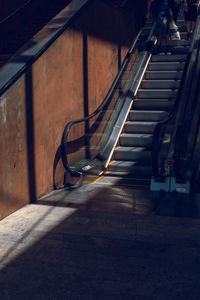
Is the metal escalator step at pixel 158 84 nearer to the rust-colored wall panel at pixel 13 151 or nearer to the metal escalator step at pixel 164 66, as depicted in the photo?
the metal escalator step at pixel 164 66

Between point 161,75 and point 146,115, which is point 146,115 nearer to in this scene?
point 146,115

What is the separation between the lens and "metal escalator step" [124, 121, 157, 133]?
7965 mm

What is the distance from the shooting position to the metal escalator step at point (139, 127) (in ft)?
26.1

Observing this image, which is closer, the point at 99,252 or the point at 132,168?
the point at 99,252

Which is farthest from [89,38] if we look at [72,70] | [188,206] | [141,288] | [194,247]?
[141,288]

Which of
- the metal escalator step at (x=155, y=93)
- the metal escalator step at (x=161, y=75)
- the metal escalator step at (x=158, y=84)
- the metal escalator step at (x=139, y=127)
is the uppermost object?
the metal escalator step at (x=161, y=75)

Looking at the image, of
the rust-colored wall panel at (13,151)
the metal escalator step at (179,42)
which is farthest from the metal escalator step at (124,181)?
the metal escalator step at (179,42)

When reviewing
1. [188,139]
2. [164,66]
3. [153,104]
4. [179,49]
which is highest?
[179,49]

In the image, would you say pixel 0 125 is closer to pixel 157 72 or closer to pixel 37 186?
pixel 37 186

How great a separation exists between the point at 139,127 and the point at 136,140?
39 cm

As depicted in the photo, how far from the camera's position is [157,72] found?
9.59 metres

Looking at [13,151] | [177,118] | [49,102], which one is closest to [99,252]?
[13,151]

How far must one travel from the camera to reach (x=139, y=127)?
8031 mm

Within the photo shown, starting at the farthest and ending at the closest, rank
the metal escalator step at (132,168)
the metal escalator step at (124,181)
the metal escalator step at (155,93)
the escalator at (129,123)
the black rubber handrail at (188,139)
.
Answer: the metal escalator step at (155,93) < the metal escalator step at (132,168) < the escalator at (129,123) < the metal escalator step at (124,181) < the black rubber handrail at (188,139)
